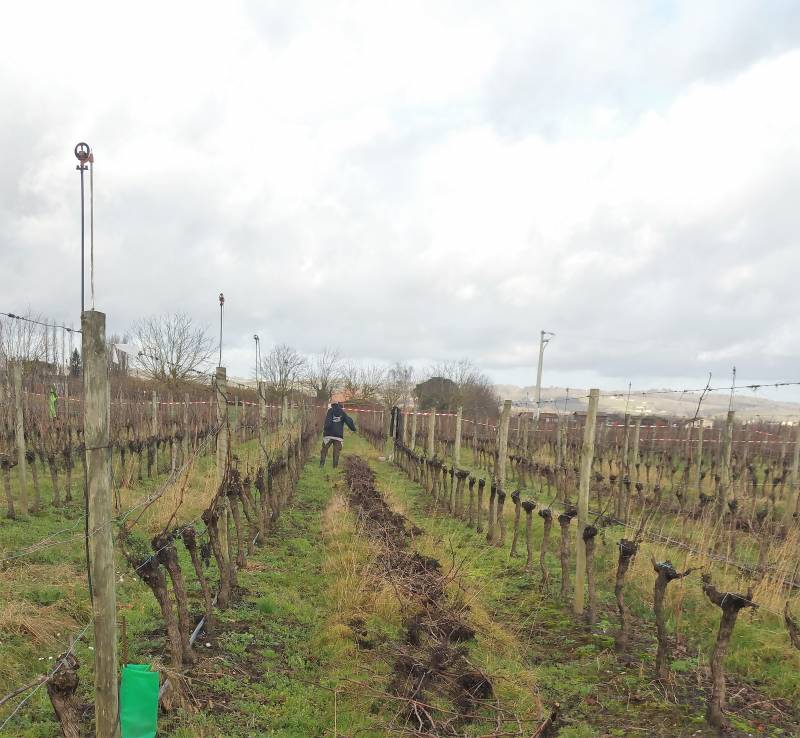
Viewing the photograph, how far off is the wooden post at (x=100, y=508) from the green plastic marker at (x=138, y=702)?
0.05 m

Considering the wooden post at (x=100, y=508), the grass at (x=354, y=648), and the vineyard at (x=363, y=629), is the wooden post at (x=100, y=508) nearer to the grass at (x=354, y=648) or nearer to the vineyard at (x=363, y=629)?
the vineyard at (x=363, y=629)

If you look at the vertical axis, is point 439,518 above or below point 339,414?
below

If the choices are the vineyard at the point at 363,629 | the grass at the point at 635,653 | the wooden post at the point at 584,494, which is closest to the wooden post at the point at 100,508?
the vineyard at the point at 363,629

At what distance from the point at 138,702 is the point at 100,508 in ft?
2.85

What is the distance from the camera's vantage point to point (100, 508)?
227 centimetres

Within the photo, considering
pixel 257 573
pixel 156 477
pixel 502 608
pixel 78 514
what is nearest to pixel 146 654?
pixel 257 573

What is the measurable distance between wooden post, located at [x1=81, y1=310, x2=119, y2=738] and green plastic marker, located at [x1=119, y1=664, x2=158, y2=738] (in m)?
0.05

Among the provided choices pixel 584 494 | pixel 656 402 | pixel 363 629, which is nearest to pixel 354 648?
pixel 363 629

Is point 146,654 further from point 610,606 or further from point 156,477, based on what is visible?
point 156,477

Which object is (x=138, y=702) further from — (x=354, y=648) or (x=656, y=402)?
(x=656, y=402)

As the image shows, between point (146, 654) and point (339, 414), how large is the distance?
9799 mm

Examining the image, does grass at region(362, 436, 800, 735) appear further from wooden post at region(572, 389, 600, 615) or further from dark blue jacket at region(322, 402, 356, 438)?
dark blue jacket at region(322, 402, 356, 438)

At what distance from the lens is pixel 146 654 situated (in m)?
3.63

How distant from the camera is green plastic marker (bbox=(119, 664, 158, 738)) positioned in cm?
242
